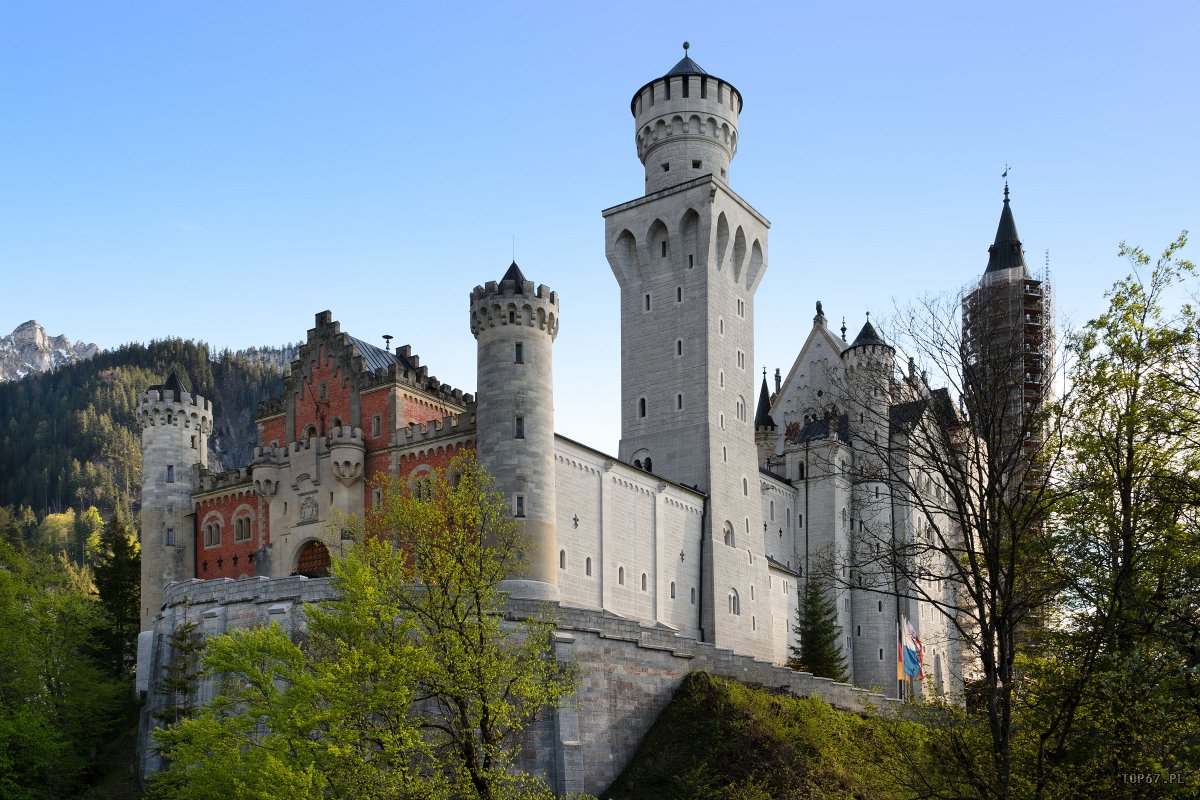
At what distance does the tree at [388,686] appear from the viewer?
2612 centimetres

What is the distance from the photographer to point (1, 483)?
186875 mm

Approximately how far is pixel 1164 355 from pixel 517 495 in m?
28.0

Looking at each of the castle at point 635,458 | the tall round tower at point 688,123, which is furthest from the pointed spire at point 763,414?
the tall round tower at point 688,123

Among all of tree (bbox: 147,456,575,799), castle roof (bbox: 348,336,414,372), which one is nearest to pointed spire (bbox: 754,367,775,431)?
castle roof (bbox: 348,336,414,372)

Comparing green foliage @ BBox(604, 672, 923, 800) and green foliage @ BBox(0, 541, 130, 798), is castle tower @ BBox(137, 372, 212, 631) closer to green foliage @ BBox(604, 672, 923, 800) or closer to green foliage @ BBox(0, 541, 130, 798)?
green foliage @ BBox(0, 541, 130, 798)

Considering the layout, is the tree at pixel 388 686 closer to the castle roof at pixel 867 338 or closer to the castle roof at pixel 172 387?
the castle roof at pixel 172 387

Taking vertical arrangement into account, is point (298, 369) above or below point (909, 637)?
above

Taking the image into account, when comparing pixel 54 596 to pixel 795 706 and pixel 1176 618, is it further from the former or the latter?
pixel 1176 618

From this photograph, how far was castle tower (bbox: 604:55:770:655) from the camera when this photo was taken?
190ft

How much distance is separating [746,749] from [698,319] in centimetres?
2588

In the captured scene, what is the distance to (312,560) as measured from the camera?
49.9 metres

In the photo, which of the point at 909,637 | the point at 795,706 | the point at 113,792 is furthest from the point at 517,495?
the point at 909,637

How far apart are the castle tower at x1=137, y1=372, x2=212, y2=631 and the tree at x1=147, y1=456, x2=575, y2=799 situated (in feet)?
70.1

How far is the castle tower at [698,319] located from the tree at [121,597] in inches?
1021
